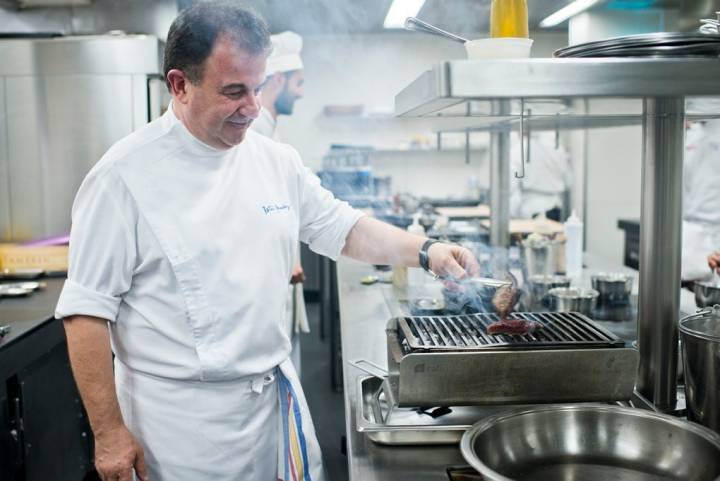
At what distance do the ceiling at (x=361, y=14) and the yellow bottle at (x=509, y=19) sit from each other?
6.33 ft

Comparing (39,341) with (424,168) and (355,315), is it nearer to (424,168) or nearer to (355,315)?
(355,315)

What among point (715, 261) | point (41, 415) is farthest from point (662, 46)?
point (41, 415)

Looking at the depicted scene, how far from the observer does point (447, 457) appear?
1284 mm


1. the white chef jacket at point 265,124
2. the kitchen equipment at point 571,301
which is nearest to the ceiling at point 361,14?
the white chef jacket at point 265,124

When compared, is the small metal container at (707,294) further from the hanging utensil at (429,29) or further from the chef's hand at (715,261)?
the hanging utensil at (429,29)

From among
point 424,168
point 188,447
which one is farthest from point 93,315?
point 424,168

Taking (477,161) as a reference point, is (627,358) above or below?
below

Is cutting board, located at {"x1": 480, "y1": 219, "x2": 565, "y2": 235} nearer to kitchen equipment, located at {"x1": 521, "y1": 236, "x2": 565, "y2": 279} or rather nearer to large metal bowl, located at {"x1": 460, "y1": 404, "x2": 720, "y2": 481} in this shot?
kitchen equipment, located at {"x1": 521, "y1": 236, "x2": 565, "y2": 279}

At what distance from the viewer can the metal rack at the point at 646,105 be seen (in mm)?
999

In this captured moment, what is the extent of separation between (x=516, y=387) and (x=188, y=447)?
2.67 ft

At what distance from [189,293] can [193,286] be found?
0.02 metres

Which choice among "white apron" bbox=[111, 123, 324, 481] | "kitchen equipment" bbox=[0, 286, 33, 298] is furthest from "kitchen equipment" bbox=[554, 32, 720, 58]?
"kitchen equipment" bbox=[0, 286, 33, 298]

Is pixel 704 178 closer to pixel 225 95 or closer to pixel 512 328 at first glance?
pixel 512 328

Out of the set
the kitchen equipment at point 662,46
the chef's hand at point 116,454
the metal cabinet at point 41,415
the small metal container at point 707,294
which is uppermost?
the kitchen equipment at point 662,46
